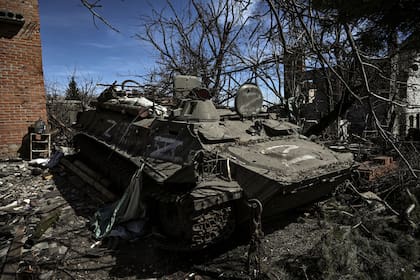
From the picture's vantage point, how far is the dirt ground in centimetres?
376

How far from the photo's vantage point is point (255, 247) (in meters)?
3.57

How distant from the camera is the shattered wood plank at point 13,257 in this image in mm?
3723

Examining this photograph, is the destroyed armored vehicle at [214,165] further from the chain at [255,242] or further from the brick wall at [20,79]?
the brick wall at [20,79]

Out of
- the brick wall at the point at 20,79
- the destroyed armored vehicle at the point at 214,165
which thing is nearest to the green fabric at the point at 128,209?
the destroyed armored vehicle at the point at 214,165

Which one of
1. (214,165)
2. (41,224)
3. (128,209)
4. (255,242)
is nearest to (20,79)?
(41,224)

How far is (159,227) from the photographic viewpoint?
4855 mm

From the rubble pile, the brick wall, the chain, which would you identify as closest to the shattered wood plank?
the rubble pile

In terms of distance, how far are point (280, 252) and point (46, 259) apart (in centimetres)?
311

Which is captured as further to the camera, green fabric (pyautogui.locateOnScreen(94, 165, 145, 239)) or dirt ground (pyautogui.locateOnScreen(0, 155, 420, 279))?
green fabric (pyautogui.locateOnScreen(94, 165, 145, 239))

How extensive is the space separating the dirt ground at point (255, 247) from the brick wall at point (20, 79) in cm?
336

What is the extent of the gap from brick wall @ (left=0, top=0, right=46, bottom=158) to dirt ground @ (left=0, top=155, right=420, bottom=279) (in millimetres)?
3356

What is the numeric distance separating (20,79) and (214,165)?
7.59m

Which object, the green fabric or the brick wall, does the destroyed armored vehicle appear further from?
the brick wall

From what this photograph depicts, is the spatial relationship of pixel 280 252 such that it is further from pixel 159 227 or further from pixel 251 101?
pixel 251 101
